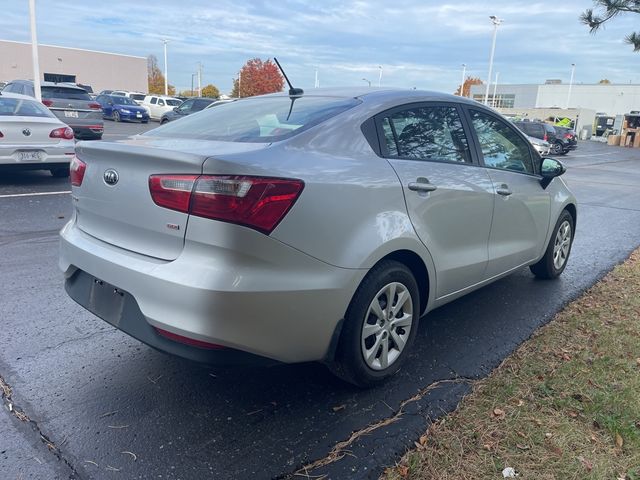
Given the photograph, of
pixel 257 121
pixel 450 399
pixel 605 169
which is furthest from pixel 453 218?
pixel 605 169

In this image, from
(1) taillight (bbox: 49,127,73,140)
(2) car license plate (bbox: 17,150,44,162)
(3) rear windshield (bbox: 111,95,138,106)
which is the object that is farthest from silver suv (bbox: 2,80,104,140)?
(3) rear windshield (bbox: 111,95,138,106)

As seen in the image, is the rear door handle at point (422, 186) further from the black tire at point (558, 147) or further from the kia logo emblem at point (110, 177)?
the black tire at point (558, 147)

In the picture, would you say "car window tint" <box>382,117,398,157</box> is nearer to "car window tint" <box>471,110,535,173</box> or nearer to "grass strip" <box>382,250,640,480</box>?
"car window tint" <box>471,110,535,173</box>

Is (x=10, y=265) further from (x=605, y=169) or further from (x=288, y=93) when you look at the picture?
(x=605, y=169)

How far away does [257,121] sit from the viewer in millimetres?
3275

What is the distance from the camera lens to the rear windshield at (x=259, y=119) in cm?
299

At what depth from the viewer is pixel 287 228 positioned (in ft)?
8.19

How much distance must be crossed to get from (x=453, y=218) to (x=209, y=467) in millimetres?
2086

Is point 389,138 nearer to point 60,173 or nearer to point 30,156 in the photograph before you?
point 30,156

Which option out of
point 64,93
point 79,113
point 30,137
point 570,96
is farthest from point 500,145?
point 570,96

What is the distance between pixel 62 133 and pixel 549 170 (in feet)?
25.5

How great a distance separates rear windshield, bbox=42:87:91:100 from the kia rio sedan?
15.7 metres

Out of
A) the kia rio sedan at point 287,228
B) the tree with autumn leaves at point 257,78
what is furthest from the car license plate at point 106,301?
the tree with autumn leaves at point 257,78

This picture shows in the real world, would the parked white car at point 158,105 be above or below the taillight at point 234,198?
below
